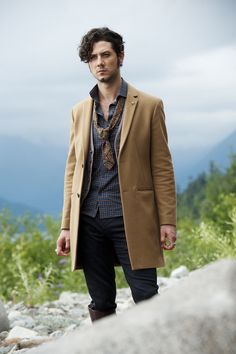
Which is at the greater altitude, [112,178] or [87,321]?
[112,178]

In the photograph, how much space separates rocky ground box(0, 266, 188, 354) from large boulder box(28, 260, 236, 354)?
290 cm

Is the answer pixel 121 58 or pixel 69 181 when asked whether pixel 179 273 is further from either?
pixel 121 58

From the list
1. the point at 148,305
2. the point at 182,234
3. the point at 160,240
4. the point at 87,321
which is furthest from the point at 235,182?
the point at 148,305

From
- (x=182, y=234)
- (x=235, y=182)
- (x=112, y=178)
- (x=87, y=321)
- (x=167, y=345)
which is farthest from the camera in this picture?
(x=235, y=182)

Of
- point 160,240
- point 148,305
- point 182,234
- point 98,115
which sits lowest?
point 182,234

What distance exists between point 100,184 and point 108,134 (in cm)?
25

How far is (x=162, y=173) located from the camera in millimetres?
3877

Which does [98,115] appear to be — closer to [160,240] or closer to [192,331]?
[160,240]

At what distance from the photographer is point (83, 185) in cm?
388

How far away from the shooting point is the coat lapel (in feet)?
12.5

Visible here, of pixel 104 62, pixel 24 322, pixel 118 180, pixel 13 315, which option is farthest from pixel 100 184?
pixel 13 315

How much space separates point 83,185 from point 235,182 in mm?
10997

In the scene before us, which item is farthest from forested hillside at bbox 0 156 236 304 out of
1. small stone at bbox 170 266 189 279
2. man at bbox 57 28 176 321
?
man at bbox 57 28 176 321

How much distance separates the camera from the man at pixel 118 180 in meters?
3.81
